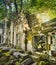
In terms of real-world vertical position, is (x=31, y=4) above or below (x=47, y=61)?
above

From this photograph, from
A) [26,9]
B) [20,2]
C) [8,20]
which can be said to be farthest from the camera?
[8,20]

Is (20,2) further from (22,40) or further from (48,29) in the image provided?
(48,29)

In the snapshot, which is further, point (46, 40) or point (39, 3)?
point (39, 3)

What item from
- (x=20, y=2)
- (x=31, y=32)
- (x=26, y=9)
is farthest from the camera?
(x=20, y=2)

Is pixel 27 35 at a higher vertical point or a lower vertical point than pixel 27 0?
lower

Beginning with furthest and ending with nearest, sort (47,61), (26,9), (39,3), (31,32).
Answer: (26,9) < (31,32) < (39,3) < (47,61)

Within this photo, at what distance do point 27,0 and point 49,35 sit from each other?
4.83 m

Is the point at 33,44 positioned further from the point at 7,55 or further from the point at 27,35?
the point at 7,55

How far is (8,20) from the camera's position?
20516 millimetres

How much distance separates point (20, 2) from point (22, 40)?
164 inches

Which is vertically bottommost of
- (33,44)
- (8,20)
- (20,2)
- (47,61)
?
(47,61)

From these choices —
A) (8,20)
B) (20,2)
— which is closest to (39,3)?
(20,2)

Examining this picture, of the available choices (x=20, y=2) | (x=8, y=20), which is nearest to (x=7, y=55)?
(x=20, y=2)

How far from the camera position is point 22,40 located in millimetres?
15219
